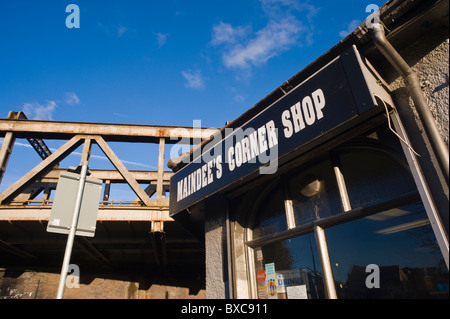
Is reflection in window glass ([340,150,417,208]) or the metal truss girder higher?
Result: the metal truss girder

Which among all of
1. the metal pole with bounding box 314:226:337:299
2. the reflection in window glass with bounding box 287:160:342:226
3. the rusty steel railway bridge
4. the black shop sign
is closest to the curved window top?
the reflection in window glass with bounding box 287:160:342:226

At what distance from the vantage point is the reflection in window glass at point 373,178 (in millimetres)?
2805

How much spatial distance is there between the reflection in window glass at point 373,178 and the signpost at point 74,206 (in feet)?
9.20

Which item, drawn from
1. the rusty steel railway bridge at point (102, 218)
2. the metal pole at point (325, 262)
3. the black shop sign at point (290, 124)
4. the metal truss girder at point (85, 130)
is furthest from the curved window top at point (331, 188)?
the metal truss girder at point (85, 130)

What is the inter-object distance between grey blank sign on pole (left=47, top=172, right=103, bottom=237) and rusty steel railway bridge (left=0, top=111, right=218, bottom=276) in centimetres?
724

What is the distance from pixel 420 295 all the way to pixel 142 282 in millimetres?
13831

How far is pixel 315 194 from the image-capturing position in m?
3.54

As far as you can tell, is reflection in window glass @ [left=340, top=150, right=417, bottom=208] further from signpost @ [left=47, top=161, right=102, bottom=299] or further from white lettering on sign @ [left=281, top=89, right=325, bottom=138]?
signpost @ [left=47, top=161, right=102, bottom=299]

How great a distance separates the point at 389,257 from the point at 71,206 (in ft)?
10.4

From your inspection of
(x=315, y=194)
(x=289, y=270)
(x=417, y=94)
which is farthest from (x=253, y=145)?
(x=417, y=94)

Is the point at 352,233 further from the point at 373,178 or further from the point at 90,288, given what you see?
the point at 90,288

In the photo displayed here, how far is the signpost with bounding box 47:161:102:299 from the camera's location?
274 centimetres

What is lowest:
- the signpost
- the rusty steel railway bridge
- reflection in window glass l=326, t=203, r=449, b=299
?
reflection in window glass l=326, t=203, r=449, b=299

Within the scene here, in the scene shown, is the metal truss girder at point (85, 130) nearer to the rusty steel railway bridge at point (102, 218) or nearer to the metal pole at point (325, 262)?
the rusty steel railway bridge at point (102, 218)
